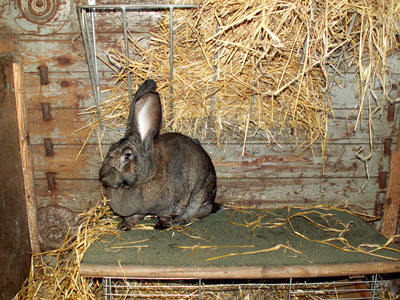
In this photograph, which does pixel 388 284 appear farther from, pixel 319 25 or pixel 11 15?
pixel 11 15

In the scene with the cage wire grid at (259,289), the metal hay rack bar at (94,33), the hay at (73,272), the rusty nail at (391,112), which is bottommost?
the cage wire grid at (259,289)

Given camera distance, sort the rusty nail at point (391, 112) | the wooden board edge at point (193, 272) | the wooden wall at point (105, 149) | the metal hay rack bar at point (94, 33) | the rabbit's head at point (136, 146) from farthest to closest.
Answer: the rusty nail at point (391, 112) < the wooden wall at point (105, 149) < the metal hay rack bar at point (94, 33) < the rabbit's head at point (136, 146) < the wooden board edge at point (193, 272)

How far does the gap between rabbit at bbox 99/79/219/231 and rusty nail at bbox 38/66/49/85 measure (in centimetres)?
102

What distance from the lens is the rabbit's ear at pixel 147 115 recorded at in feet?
8.70

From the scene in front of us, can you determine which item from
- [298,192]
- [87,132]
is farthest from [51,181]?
[298,192]

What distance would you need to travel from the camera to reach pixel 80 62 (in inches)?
123

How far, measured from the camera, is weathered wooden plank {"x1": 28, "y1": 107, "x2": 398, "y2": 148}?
3.26 meters

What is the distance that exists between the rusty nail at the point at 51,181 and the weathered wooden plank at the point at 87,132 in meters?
0.32

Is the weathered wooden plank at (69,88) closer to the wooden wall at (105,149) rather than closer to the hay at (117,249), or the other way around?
the wooden wall at (105,149)

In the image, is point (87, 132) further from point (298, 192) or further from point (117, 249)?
point (298, 192)

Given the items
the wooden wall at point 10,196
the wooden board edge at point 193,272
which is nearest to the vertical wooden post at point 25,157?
the wooden wall at point 10,196

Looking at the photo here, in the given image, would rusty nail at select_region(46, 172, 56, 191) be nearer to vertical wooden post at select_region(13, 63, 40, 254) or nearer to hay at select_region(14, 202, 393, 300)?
vertical wooden post at select_region(13, 63, 40, 254)

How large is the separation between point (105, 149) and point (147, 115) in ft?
2.81

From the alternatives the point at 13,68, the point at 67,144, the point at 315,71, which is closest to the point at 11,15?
the point at 13,68
